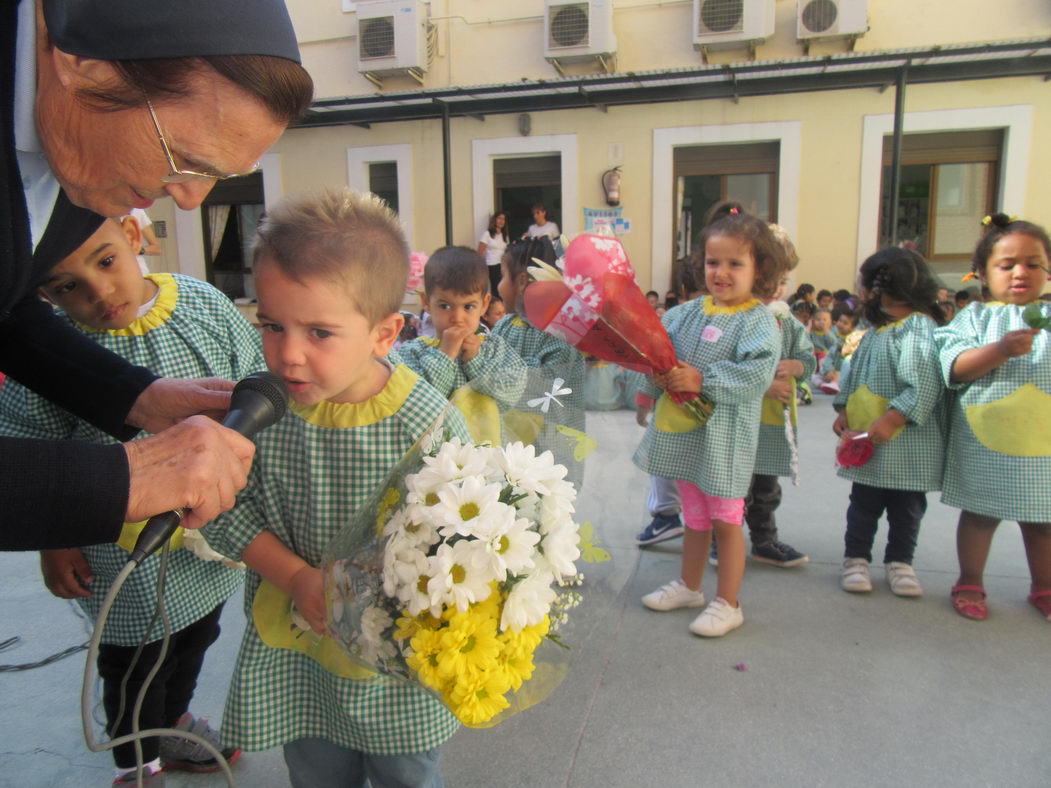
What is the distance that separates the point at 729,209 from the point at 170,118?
2.39 metres

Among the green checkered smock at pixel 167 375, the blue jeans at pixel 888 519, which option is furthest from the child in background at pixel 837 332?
the green checkered smock at pixel 167 375

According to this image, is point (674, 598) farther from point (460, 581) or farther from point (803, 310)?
point (803, 310)

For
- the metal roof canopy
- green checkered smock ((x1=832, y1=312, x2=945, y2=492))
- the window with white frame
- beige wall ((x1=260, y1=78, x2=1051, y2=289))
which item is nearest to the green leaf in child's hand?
green checkered smock ((x1=832, y1=312, x2=945, y2=492))

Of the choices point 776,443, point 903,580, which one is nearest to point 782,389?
point 776,443

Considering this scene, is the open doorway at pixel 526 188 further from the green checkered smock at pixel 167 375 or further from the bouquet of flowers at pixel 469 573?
the bouquet of flowers at pixel 469 573

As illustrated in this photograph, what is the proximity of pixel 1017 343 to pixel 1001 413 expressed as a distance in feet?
0.94

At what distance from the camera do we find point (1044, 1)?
8500 millimetres

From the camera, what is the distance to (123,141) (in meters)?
1.03

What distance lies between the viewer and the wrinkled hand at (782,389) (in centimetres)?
301

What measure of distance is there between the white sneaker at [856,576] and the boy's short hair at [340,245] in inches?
93.9

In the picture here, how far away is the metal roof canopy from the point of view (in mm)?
7934

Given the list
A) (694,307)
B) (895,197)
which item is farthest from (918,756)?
(895,197)

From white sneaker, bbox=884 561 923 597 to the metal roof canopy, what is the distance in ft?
21.2

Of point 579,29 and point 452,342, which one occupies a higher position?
point 579,29
